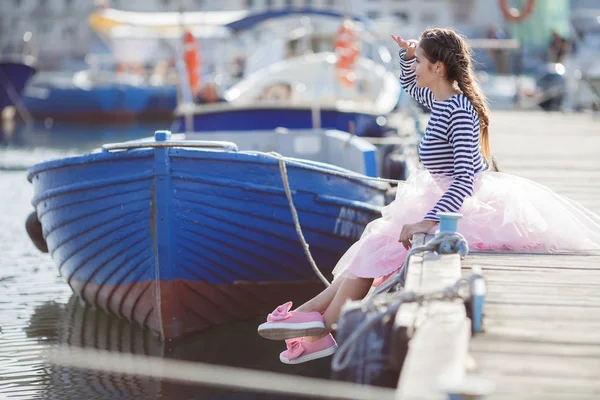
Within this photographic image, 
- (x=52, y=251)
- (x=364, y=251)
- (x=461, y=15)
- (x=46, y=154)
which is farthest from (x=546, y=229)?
(x=461, y=15)

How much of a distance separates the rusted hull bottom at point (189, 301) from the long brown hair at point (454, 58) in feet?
8.68

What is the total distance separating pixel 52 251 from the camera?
8023mm

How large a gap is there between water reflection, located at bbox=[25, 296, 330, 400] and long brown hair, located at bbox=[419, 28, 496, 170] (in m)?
2.06

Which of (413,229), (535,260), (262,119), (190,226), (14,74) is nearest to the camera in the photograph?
(413,229)

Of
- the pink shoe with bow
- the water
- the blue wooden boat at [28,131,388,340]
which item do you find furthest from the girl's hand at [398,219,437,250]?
the blue wooden boat at [28,131,388,340]

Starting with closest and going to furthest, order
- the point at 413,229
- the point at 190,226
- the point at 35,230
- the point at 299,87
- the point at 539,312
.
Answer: the point at 539,312 < the point at 413,229 < the point at 190,226 < the point at 35,230 < the point at 299,87

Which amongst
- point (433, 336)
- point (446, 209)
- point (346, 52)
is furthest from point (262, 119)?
point (433, 336)

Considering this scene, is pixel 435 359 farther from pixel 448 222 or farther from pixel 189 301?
pixel 189 301

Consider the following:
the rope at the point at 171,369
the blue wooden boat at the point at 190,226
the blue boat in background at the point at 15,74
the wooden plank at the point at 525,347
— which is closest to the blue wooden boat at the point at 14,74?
the blue boat in background at the point at 15,74

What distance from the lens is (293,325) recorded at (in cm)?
493

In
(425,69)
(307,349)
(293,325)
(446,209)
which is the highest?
(425,69)

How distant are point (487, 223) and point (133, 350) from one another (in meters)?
2.98

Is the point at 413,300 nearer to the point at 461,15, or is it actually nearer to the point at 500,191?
the point at 500,191

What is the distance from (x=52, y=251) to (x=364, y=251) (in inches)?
148
